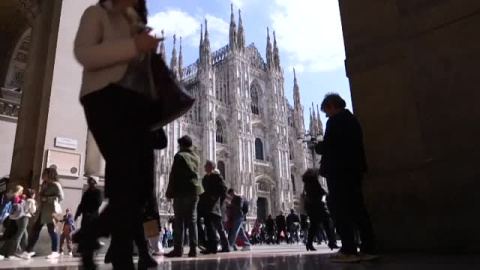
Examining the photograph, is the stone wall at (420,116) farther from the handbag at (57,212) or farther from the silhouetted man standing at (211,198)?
the handbag at (57,212)

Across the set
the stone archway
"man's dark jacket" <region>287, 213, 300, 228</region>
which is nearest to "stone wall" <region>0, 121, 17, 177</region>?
the stone archway

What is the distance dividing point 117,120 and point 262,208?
41.7 meters

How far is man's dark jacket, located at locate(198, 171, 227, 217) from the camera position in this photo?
6.37 meters

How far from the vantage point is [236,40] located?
150ft

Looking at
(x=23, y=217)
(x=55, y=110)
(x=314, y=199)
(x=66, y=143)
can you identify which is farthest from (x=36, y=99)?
(x=314, y=199)

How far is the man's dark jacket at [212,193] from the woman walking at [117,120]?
4.49 metres

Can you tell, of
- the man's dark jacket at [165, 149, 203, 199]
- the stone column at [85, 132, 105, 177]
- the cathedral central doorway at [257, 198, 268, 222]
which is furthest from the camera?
the cathedral central doorway at [257, 198, 268, 222]

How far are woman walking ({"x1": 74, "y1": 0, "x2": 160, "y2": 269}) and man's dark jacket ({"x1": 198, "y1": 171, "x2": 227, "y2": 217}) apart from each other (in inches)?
177

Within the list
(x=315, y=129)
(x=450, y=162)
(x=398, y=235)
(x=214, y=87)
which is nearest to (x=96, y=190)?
(x=398, y=235)

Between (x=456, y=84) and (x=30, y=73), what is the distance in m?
7.55

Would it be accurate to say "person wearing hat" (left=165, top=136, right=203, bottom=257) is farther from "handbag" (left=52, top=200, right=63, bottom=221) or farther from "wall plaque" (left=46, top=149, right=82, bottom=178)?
"wall plaque" (left=46, top=149, right=82, bottom=178)

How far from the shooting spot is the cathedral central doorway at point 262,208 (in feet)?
138

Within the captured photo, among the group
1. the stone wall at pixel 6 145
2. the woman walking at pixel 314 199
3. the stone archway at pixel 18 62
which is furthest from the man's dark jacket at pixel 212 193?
the stone archway at pixel 18 62

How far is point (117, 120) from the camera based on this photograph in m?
1.73
